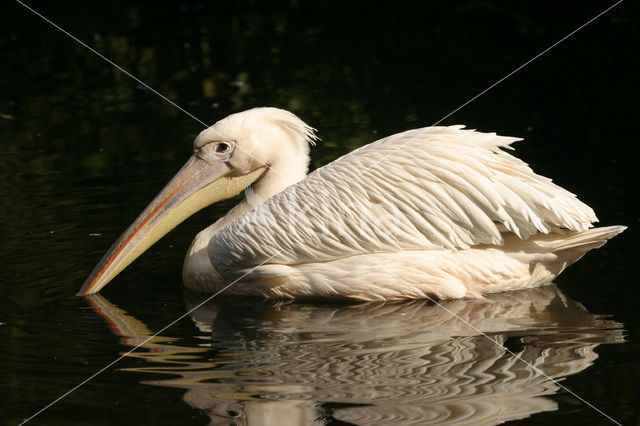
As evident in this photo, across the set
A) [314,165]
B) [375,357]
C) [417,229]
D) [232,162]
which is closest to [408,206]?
[417,229]

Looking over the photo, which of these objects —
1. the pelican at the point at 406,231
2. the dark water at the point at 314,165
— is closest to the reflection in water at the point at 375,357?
the dark water at the point at 314,165

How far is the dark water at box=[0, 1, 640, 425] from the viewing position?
14.9 ft

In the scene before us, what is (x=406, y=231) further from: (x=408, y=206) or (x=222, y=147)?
(x=222, y=147)

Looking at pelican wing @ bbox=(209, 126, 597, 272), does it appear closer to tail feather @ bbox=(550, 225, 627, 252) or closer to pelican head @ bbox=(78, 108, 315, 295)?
tail feather @ bbox=(550, 225, 627, 252)

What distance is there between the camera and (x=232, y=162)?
6512 mm

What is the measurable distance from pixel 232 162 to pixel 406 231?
129cm

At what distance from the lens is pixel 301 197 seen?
237 inches

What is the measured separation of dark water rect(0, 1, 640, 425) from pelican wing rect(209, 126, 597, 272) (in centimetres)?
35

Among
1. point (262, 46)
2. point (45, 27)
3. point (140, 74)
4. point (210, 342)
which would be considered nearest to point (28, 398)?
point (210, 342)

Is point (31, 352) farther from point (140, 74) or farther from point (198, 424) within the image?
point (140, 74)

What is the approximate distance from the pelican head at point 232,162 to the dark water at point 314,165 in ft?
1.34

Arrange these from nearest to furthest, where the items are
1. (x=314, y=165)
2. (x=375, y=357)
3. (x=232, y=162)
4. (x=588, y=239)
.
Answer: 1. (x=375, y=357)
2. (x=588, y=239)
3. (x=232, y=162)
4. (x=314, y=165)

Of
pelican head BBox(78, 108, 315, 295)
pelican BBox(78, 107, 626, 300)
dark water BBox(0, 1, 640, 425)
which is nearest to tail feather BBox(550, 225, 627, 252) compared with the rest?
pelican BBox(78, 107, 626, 300)

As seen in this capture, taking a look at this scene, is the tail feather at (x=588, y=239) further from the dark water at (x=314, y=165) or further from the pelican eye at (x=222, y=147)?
the pelican eye at (x=222, y=147)
